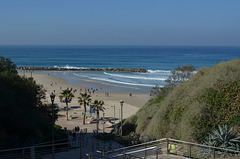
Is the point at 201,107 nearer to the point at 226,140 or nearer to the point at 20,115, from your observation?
the point at 226,140

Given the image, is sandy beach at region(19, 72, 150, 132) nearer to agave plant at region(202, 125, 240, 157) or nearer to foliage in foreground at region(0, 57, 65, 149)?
foliage in foreground at region(0, 57, 65, 149)

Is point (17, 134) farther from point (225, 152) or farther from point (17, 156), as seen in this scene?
point (225, 152)

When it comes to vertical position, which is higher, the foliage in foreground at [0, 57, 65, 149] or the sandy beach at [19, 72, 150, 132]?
the foliage in foreground at [0, 57, 65, 149]

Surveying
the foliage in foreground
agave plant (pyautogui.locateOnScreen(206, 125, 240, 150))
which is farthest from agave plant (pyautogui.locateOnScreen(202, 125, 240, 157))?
the foliage in foreground

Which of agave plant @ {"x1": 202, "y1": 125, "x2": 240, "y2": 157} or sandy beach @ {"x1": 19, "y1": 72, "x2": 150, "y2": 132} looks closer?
agave plant @ {"x1": 202, "y1": 125, "x2": 240, "y2": 157}

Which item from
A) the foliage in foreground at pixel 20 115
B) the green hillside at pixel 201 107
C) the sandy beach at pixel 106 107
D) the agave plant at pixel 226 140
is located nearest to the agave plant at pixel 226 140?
the agave plant at pixel 226 140

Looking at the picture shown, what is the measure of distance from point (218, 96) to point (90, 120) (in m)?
24.0

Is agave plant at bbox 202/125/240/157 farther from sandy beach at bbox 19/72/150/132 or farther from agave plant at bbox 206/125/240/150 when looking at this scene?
sandy beach at bbox 19/72/150/132

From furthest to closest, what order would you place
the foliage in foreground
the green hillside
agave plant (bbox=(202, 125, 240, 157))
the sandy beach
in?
1. the sandy beach
2. the green hillside
3. the foliage in foreground
4. agave plant (bbox=(202, 125, 240, 157))

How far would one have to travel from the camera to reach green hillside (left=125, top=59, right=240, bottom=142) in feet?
51.0

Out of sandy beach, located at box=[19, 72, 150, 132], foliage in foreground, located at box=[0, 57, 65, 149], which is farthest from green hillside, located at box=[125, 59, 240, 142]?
sandy beach, located at box=[19, 72, 150, 132]

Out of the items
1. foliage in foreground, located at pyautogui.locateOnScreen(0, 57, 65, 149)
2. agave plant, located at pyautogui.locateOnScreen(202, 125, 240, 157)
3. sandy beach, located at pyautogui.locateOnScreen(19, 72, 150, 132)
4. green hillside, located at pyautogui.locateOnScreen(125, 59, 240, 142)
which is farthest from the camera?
sandy beach, located at pyautogui.locateOnScreen(19, 72, 150, 132)

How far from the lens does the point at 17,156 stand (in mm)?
10695

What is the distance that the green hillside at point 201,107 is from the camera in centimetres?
1556
